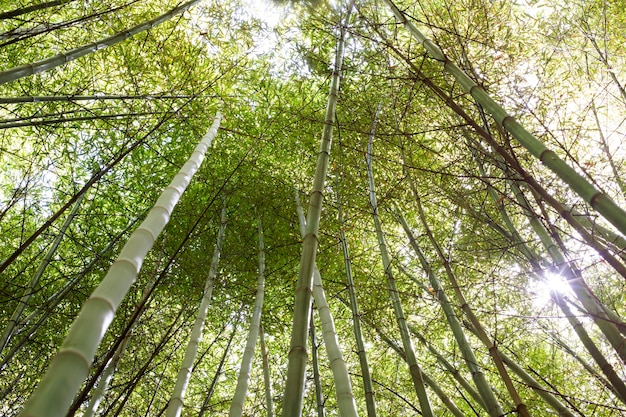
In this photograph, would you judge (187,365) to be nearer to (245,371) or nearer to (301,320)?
(245,371)

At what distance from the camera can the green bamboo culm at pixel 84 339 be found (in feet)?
2.61

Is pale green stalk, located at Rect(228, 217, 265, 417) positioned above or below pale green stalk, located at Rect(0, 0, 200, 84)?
below

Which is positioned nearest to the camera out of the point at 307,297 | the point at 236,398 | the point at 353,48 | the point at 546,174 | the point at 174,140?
the point at 307,297

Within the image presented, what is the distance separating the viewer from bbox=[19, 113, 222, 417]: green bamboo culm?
0.80m

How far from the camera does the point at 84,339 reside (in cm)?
91

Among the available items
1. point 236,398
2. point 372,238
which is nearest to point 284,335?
point 372,238

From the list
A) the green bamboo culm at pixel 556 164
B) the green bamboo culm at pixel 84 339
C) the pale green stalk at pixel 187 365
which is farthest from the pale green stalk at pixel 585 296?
the pale green stalk at pixel 187 365

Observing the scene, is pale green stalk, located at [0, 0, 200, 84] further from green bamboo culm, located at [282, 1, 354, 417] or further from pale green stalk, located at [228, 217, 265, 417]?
pale green stalk, located at [228, 217, 265, 417]

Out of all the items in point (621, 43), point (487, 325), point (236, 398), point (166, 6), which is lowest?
point (236, 398)

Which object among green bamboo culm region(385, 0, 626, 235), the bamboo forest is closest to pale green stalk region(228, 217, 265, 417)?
the bamboo forest

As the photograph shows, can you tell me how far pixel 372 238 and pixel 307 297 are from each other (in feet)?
11.8

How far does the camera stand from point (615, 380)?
4.63ft

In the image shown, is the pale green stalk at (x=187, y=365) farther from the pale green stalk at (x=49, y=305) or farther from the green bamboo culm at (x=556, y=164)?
the green bamboo culm at (x=556, y=164)

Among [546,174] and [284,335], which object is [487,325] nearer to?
[546,174]
